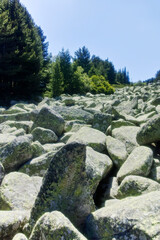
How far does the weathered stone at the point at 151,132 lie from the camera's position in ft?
17.1

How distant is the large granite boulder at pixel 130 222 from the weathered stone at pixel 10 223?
86cm

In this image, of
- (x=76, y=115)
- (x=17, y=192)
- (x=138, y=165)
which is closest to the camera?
(x=17, y=192)

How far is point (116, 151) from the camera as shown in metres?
5.09

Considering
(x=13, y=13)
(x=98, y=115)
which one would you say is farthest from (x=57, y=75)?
(x=98, y=115)

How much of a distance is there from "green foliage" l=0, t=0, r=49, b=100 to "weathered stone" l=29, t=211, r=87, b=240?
20481 millimetres

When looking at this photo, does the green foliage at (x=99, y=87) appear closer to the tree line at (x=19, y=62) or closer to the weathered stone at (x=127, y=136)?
the tree line at (x=19, y=62)

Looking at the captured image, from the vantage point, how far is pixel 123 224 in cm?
232

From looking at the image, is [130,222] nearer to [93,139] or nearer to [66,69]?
[93,139]

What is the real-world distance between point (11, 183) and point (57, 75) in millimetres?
27227

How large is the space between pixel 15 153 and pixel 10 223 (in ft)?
8.05

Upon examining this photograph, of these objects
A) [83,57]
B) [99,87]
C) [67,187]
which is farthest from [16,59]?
[83,57]

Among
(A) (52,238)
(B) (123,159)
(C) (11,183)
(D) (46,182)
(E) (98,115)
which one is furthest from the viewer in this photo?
(E) (98,115)

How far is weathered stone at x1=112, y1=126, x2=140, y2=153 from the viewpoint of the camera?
5710 millimetres

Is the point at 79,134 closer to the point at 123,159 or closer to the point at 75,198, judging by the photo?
the point at 123,159
